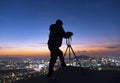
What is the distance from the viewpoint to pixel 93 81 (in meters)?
8.53

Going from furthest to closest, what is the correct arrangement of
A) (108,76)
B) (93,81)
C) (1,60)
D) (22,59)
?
(22,59)
(1,60)
(108,76)
(93,81)

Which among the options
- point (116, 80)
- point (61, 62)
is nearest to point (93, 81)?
point (116, 80)

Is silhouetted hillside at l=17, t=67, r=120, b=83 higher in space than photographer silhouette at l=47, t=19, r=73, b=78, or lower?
lower

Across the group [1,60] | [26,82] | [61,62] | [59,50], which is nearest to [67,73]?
[61,62]

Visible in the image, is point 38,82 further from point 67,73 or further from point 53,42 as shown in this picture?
point 53,42

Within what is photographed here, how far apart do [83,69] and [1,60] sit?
8260cm

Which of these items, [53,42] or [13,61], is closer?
[53,42]

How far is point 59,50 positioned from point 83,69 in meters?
1.73

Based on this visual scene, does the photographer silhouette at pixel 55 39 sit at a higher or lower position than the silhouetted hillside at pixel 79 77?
higher

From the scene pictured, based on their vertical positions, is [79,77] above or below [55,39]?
below

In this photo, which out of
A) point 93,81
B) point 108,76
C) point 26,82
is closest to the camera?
point 93,81

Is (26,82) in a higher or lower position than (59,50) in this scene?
lower

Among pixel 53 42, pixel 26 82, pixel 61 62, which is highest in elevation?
pixel 53 42

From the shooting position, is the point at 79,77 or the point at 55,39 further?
the point at 79,77
